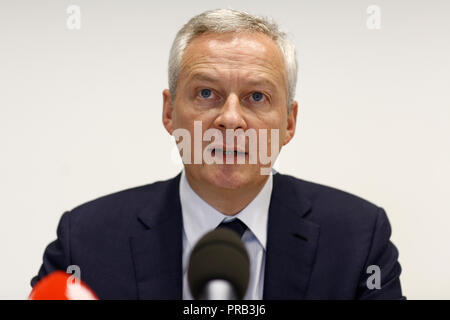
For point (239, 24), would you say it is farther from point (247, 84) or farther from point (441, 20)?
point (441, 20)

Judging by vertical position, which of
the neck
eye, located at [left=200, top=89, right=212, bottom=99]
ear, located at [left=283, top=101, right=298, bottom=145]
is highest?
eye, located at [left=200, top=89, right=212, bottom=99]

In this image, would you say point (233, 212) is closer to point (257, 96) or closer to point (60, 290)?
point (257, 96)

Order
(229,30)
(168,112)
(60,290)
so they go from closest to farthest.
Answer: (60,290), (229,30), (168,112)

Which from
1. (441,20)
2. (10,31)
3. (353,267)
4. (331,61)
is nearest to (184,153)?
(353,267)

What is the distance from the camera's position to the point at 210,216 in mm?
1440

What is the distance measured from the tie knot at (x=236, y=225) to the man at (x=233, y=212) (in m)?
0.01

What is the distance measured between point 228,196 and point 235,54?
40 centimetres

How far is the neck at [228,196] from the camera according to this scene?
4.67 ft

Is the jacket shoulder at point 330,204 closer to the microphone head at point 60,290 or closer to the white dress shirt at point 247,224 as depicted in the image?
the white dress shirt at point 247,224

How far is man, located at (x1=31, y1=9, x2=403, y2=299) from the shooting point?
1.31 metres

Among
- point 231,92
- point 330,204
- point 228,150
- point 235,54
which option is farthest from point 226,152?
point 330,204

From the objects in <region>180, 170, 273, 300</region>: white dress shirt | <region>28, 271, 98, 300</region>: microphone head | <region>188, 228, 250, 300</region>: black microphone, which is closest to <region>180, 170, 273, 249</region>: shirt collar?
<region>180, 170, 273, 300</region>: white dress shirt

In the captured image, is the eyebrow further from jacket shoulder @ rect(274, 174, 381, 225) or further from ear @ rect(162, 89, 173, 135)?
jacket shoulder @ rect(274, 174, 381, 225)
